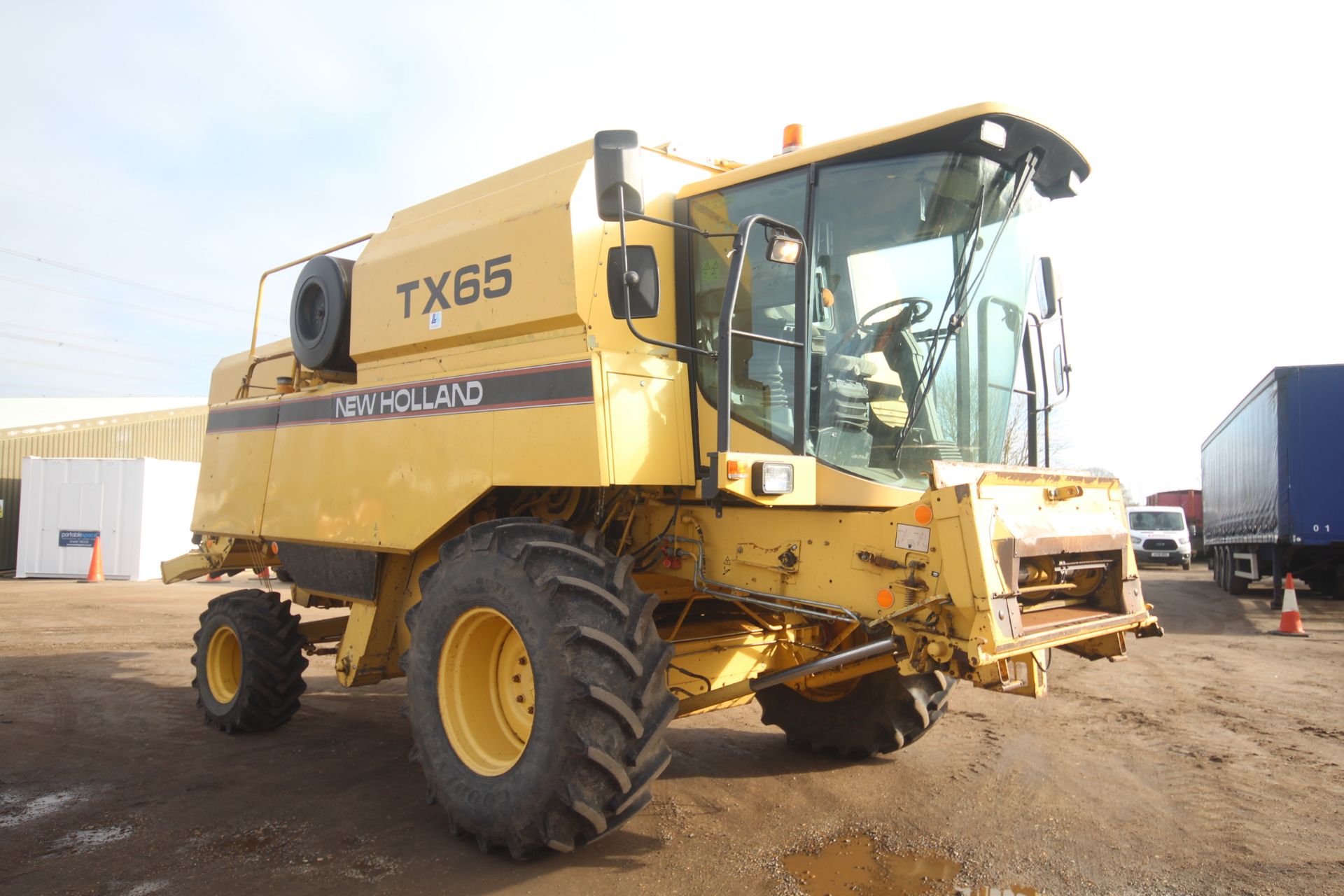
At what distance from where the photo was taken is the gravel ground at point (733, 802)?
3766mm

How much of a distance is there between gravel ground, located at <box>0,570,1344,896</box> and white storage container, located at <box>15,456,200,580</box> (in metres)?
13.2

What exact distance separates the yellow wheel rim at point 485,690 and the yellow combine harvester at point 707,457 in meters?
0.01

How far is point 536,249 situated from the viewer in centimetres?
434

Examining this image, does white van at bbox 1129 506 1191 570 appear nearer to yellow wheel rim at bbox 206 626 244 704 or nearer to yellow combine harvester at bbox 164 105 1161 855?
yellow combine harvester at bbox 164 105 1161 855

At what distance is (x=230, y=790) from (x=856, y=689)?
11.8ft

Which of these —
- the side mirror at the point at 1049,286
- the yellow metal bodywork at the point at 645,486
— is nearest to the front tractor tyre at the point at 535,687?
the yellow metal bodywork at the point at 645,486

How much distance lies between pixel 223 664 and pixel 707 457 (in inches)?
176

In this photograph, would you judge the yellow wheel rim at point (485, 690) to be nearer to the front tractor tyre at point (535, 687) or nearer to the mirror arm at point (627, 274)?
the front tractor tyre at point (535, 687)

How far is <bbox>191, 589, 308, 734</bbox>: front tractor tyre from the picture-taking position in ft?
19.9

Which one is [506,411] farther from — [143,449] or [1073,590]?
[143,449]

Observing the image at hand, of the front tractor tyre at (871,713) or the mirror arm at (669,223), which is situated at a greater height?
the mirror arm at (669,223)

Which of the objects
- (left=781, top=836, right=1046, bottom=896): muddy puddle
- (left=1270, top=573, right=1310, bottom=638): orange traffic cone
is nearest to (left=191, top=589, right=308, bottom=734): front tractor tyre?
(left=781, top=836, right=1046, bottom=896): muddy puddle

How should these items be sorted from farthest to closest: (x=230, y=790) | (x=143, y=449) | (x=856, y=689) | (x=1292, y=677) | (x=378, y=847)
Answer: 1. (x=143, y=449)
2. (x=1292, y=677)
3. (x=856, y=689)
4. (x=230, y=790)
5. (x=378, y=847)

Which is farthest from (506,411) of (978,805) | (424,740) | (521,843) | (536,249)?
(978,805)
